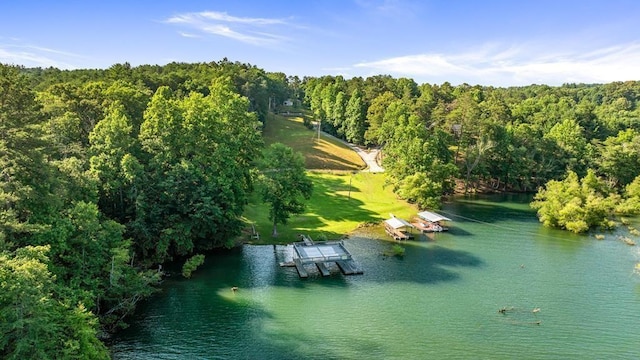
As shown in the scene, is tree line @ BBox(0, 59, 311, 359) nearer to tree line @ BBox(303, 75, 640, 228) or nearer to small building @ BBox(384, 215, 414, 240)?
small building @ BBox(384, 215, 414, 240)

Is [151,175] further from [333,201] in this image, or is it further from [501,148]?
[501,148]

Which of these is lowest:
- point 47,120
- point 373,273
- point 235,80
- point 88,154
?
point 373,273

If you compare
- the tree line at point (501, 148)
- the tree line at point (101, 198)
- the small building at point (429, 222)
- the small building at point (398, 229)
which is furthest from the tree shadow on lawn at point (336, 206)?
the tree line at point (101, 198)

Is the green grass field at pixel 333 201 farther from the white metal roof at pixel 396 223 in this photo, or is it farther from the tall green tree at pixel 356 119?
the tall green tree at pixel 356 119

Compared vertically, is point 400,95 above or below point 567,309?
above

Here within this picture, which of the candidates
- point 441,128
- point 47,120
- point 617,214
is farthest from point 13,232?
point 617,214

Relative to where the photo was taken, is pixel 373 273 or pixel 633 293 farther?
pixel 373 273

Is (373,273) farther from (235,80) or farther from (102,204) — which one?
(235,80)
